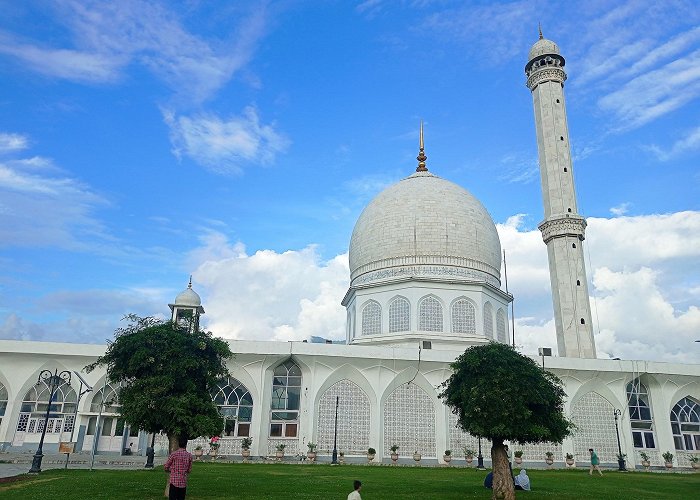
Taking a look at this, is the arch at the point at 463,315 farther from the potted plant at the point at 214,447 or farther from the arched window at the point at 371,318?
the potted plant at the point at 214,447

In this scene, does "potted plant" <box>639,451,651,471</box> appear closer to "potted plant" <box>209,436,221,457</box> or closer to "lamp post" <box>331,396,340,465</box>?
"lamp post" <box>331,396,340,465</box>

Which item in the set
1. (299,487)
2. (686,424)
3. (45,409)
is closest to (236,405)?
(45,409)

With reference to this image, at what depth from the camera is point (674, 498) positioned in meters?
15.1

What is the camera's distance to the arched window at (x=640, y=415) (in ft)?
115

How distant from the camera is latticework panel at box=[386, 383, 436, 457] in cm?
3219

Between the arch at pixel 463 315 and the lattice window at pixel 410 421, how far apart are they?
532 centimetres

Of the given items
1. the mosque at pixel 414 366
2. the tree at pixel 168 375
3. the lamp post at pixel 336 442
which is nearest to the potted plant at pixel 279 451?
the mosque at pixel 414 366

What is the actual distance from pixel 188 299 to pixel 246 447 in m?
11.5

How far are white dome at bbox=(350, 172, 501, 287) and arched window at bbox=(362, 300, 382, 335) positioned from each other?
6.13 feet

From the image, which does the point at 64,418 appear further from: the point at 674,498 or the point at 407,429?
the point at 674,498

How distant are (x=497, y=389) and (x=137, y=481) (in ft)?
35.5

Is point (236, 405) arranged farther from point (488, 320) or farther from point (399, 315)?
point (488, 320)

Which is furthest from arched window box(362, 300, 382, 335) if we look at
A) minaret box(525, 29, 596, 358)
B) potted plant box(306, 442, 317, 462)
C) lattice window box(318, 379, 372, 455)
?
minaret box(525, 29, 596, 358)

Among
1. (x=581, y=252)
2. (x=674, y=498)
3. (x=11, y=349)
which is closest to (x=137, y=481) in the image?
(x=674, y=498)
